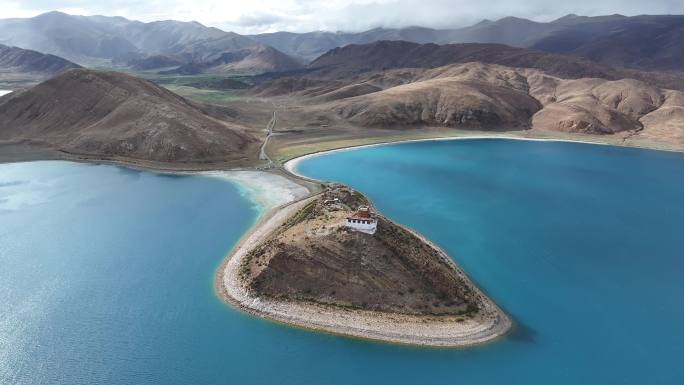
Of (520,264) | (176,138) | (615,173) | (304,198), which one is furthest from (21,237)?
(615,173)

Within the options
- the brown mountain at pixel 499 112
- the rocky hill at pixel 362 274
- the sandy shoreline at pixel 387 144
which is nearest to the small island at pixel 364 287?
the rocky hill at pixel 362 274

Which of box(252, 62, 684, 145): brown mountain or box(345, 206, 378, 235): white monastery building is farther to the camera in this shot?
box(252, 62, 684, 145): brown mountain

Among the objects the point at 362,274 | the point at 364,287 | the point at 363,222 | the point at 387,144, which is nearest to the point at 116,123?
the point at 387,144

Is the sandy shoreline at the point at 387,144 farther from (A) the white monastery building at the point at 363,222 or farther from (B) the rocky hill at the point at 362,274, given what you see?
(B) the rocky hill at the point at 362,274

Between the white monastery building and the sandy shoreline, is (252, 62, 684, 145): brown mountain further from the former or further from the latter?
the white monastery building

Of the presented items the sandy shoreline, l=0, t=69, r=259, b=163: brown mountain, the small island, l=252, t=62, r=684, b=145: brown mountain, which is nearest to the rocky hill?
the small island
